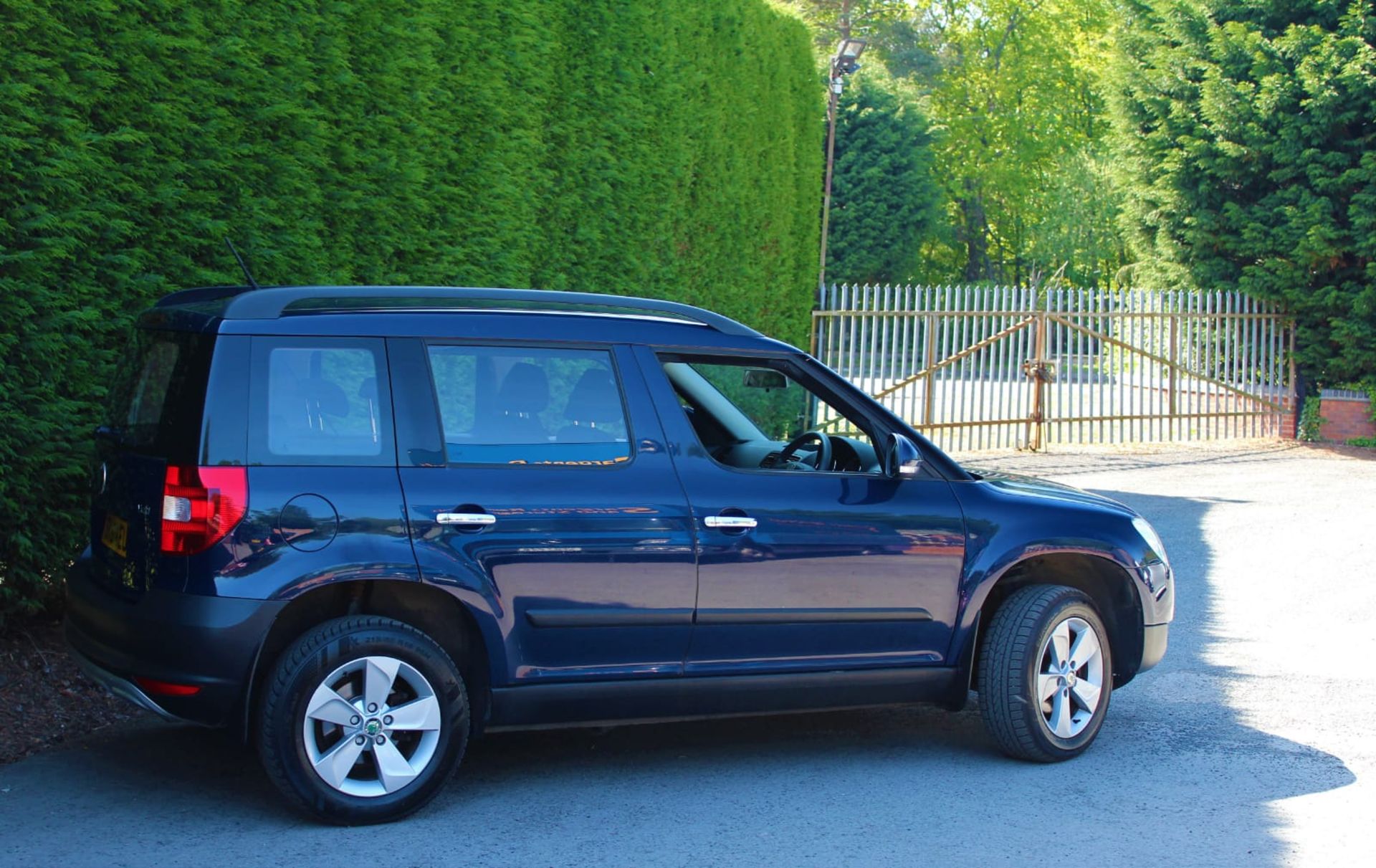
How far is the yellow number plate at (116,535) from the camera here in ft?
16.5

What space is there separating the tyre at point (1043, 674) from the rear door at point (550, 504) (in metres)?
1.37

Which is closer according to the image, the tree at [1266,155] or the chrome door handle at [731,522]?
the chrome door handle at [731,522]

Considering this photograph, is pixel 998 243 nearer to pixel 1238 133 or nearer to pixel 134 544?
pixel 1238 133

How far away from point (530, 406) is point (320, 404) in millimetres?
751

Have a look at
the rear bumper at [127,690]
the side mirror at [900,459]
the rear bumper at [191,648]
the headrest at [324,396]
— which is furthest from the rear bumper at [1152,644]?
the rear bumper at [127,690]

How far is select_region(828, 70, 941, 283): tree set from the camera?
47.1 metres

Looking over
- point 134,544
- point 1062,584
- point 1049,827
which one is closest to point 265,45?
point 134,544

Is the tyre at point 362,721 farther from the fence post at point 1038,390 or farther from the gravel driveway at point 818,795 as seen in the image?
the fence post at point 1038,390

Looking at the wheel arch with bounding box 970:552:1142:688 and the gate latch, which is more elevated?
the gate latch

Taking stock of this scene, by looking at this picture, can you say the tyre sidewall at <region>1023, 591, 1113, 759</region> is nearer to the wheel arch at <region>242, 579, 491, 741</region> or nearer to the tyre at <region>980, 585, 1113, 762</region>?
the tyre at <region>980, 585, 1113, 762</region>

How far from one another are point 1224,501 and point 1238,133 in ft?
26.5

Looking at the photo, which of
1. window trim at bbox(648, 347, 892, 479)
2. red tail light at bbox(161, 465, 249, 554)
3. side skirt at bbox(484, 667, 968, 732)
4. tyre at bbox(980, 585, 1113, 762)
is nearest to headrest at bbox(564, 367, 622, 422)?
window trim at bbox(648, 347, 892, 479)

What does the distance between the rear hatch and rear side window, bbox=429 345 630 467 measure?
845mm

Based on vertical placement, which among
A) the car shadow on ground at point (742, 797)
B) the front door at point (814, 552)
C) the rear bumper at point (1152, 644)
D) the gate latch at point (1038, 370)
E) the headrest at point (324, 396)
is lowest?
the car shadow on ground at point (742, 797)
